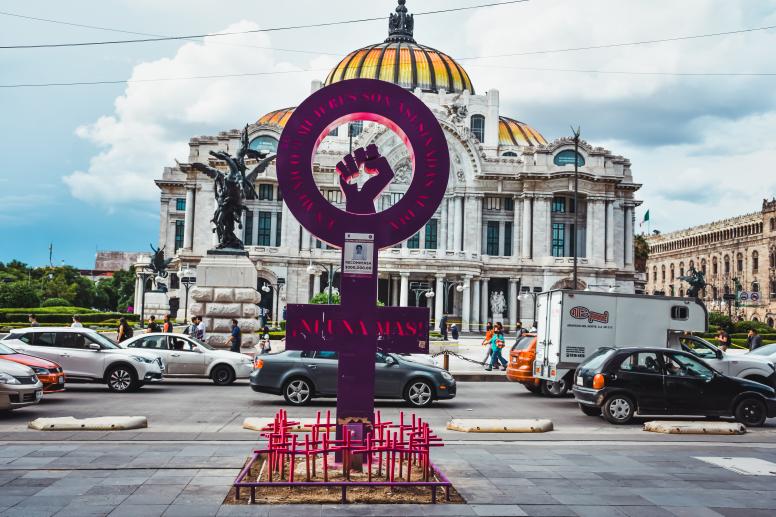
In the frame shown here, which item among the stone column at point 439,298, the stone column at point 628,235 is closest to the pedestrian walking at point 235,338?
the stone column at point 439,298

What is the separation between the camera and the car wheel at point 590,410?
16641mm

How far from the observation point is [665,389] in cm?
1600

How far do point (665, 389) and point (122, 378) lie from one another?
13209mm

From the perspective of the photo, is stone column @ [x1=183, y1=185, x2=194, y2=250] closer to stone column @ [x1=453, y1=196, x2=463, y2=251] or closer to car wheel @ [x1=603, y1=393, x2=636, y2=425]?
stone column @ [x1=453, y1=196, x2=463, y2=251]

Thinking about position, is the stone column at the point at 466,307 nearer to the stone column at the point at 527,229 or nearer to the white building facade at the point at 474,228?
the white building facade at the point at 474,228

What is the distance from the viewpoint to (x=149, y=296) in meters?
61.8

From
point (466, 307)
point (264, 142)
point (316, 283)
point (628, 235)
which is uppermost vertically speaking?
point (264, 142)

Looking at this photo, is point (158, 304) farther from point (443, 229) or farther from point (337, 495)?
point (337, 495)

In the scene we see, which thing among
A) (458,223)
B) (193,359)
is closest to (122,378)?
(193,359)

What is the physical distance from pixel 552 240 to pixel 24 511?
237 feet

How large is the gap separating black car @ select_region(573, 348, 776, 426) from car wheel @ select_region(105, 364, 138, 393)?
1130 cm

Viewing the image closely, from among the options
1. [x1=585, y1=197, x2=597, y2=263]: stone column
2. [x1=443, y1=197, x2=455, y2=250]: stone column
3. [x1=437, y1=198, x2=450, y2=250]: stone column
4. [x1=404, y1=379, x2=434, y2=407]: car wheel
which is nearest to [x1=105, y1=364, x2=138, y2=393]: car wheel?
[x1=404, y1=379, x2=434, y2=407]: car wheel

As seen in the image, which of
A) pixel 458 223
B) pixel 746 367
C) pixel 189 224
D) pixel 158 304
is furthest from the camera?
pixel 189 224

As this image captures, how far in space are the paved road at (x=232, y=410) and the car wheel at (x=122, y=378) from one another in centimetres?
31
